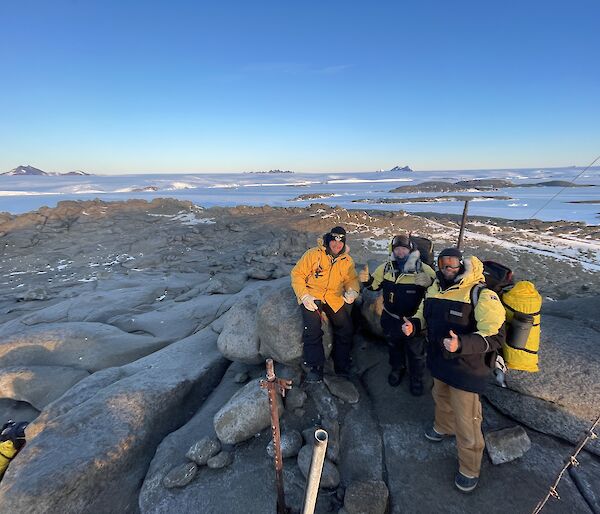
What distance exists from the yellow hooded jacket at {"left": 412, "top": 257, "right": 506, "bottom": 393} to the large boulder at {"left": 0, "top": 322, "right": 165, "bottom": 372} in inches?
236

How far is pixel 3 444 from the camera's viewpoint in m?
4.52

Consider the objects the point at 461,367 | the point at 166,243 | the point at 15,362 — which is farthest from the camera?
the point at 166,243

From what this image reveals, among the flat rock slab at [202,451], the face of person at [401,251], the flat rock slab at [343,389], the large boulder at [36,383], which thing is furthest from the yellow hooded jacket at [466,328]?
the large boulder at [36,383]

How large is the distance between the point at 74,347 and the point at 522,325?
7961mm

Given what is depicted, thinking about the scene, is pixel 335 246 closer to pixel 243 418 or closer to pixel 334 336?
pixel 334 336

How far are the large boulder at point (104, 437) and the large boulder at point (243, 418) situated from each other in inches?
41.3

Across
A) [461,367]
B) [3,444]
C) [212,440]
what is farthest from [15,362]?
[461,367]

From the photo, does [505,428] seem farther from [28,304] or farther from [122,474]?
[28,304]

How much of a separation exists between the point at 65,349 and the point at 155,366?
293 cm

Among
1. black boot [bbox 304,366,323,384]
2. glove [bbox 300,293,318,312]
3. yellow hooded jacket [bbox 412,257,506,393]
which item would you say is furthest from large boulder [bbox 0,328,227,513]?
yellow hooded jacket [bbox 412,257,506,393]

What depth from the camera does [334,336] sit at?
4988 millimetres

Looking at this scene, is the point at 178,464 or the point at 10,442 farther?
the point at 10,442

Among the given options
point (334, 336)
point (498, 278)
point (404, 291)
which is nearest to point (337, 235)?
point (404, 291)

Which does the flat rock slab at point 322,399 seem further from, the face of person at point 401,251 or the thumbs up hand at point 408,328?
the face of person at point 401,251
